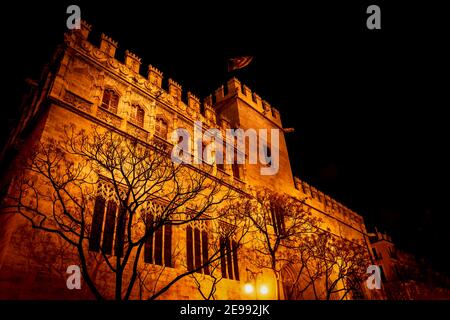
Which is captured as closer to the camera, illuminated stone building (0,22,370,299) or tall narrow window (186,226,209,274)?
illuminated stone building (0,22,370,299)

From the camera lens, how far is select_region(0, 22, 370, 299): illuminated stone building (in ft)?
30.2

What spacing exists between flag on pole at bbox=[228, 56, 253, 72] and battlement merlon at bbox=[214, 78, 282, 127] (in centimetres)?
254

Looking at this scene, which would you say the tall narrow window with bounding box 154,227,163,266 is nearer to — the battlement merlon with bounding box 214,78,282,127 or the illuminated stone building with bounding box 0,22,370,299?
the illuminated stone building with bounding box 0,22,370,299

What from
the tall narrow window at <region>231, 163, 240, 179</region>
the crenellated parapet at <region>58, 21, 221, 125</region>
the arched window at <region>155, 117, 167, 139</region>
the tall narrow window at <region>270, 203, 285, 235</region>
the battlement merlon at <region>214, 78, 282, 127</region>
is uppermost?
the battlement merlon at <region>214, 78, 282, 127</region>

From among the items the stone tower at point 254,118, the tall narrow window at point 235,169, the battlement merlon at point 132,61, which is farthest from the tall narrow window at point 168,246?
the battlement merlon at point 132,61

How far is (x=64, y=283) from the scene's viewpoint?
31.5 ft

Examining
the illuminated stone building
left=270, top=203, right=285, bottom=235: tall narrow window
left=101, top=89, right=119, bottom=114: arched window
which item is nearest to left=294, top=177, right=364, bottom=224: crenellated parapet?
the illuminated stone building

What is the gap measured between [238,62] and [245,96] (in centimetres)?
376

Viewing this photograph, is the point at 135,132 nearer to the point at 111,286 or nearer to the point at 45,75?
the point at 45,75

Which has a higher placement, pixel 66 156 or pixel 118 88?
pixel 118 88

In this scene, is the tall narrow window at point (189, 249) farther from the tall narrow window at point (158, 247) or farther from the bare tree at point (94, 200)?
the tall narrow window at point (158, 247)

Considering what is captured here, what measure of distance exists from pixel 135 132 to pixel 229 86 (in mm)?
14304

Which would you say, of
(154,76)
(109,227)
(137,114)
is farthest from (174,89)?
(109,227)
